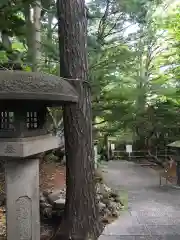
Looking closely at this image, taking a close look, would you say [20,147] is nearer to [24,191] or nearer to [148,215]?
[24,191]

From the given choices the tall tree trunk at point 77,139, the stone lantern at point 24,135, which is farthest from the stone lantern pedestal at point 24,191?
the tall tree trunk at point 77,139

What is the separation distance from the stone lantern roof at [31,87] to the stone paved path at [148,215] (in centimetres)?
269

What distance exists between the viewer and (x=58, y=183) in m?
8.55

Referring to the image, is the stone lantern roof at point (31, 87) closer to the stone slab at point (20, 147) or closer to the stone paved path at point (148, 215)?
the stone slab at point (20, 147)

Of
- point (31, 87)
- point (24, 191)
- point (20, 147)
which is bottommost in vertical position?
point (24, 191)

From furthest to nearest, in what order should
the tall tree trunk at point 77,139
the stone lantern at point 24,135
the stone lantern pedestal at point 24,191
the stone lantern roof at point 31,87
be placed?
the tall tree trunk at point 77,139 → the stone lantern pedestal at point 24,191 → the stone lantern at point 24,135 → the stone lantern roof at point 31,87

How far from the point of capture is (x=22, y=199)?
411cm

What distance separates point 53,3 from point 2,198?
5061 mm

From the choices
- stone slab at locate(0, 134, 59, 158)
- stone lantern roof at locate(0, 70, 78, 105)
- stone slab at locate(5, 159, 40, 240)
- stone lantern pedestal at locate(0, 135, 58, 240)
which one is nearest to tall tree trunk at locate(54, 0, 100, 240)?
stone lantern pedestal at locate(0, 135, 58, 240)

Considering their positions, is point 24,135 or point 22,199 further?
point 22,199

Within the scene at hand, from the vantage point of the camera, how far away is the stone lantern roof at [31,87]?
3.21 metres

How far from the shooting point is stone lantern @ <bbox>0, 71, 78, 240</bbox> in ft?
10.9

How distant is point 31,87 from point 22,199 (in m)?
1.65

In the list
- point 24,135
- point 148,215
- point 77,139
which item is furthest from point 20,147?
point 148,215
